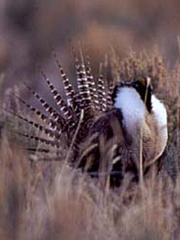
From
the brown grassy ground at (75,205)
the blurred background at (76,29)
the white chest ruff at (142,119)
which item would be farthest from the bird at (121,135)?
the blurred background at (76,29)

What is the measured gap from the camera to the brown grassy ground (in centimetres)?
450

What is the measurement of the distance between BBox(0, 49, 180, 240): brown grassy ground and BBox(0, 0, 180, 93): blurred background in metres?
6.38

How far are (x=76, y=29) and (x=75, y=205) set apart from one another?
1062 centimetres

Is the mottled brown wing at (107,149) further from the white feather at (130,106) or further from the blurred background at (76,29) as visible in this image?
the blurred background at (76,29)

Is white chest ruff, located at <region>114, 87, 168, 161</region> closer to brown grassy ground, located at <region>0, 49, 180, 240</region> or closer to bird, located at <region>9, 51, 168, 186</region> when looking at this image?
bird, located at <region>9, 51, 168, 186</region>

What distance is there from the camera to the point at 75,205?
185 inches

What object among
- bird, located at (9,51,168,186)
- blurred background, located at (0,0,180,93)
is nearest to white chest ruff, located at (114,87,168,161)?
bird, located at (9,51,168,186)

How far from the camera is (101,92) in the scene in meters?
6.27

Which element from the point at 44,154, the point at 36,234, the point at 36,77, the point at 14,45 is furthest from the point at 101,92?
the point at 14,45

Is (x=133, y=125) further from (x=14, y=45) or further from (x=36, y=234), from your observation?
(x=14, y=45)

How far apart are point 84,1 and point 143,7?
857 mm

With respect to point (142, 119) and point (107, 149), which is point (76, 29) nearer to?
point (142, 119)

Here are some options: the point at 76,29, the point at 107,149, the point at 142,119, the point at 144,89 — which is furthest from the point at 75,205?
the point at 76,29

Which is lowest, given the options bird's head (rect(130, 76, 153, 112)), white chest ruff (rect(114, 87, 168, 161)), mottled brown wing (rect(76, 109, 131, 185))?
mottled brown wing (rect(76, 109, 131, 185))
